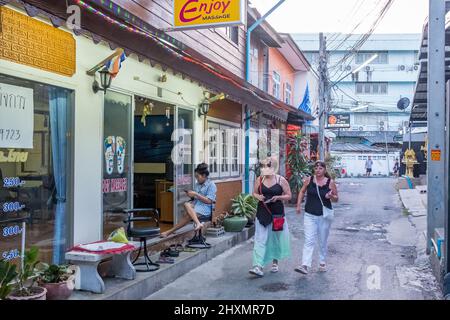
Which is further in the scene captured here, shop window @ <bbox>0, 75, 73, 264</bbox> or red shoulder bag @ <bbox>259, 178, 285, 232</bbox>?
red shoulder bag @ <bbox>259, 178, 285, 232</bbox>

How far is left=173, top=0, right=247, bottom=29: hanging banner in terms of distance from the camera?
697 centimetres

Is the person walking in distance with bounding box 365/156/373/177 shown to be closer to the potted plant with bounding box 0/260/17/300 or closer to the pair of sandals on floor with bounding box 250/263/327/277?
the pair of sandals on floor with bounding box 250/263/327/277

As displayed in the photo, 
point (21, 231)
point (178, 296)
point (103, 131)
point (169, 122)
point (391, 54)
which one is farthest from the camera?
point (391, 54)

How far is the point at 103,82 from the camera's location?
616cm

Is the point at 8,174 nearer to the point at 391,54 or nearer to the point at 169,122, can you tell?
the point at 169,122

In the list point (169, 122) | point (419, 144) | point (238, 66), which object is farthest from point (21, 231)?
point (419, 144)

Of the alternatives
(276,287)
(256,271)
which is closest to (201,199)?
(256,271)

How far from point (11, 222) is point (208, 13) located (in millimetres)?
4082

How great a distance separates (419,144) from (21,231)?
25467mm

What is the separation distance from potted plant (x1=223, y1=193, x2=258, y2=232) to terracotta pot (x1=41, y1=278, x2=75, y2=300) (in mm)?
5046

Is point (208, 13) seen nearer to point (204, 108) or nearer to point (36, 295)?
point (204, 108)

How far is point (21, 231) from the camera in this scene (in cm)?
506

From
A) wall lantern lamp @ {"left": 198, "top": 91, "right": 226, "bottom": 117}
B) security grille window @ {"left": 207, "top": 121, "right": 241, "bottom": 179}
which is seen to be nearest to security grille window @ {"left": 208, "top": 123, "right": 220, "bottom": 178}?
security grille window @ {"left": 207, "top": 121, "right": 241, "bottom": 179}

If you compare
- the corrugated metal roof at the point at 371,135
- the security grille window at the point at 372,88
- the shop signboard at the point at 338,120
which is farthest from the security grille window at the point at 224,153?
the security grille window at the point at 372,88
